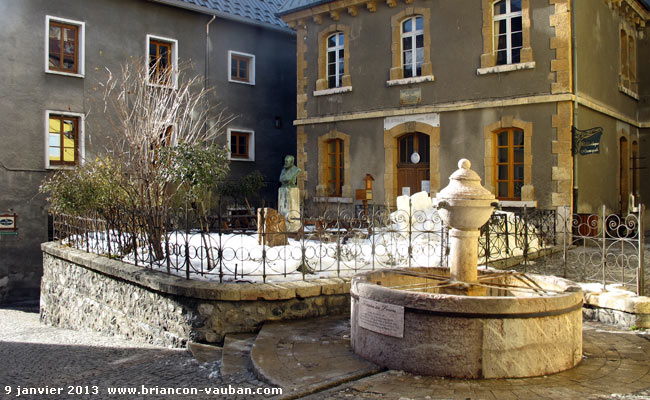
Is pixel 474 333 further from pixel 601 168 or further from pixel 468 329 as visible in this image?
pixel 601 168

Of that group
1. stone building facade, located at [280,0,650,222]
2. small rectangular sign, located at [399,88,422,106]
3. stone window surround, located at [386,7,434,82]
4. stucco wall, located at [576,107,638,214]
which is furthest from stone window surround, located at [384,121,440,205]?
stucco wall, located at [576,107,638,214]

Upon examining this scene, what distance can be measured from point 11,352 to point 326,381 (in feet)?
19.4

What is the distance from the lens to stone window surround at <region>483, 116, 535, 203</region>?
1383cm

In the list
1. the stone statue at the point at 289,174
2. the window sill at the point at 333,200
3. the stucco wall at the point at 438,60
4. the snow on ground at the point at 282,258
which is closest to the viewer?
the snow on ground at the point at 282,258

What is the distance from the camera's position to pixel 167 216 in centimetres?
849

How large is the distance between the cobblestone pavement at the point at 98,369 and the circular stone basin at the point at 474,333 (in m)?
1.25

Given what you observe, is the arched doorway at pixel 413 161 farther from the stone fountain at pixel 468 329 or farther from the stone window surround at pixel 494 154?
the stone fountain at pixel 468 329

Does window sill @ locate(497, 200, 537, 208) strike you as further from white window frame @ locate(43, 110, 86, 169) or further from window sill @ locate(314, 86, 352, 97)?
white window frame @ locate(43, 110, 86, 169)

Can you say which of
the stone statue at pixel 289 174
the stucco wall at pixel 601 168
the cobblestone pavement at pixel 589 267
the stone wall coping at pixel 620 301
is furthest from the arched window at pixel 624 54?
the stone wall coping at pixel 620 301

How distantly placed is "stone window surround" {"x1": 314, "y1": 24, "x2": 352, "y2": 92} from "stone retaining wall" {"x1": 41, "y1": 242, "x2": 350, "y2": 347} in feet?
32.2

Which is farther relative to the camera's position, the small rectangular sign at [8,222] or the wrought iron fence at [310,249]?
the small rectangular sign at [8,222]

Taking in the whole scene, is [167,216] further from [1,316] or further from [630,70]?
[630,70]

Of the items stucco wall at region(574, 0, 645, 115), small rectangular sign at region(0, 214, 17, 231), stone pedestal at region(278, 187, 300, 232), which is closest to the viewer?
stone pedestal at region(278, 187, 300, 232)

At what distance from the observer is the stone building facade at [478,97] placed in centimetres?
1362
